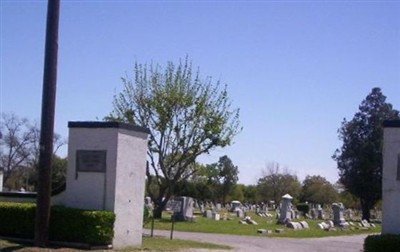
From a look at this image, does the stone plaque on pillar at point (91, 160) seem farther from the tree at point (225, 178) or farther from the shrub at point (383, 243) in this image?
the tree at point (225, 178)

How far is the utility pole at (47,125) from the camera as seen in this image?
51.6 feet

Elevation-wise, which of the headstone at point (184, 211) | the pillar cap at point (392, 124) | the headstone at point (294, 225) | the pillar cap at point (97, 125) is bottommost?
the headstone at point (294, 225)

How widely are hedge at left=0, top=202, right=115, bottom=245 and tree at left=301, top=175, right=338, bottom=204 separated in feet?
234

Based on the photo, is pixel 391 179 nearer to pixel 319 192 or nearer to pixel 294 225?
pixel 294 225

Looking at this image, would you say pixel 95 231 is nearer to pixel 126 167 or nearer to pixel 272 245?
pixel 126 167

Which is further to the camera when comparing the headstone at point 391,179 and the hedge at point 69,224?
the hedge at point 69,224

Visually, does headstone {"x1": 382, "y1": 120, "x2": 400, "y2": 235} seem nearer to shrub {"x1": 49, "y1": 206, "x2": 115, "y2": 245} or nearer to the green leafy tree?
shrub {"x1": 49, "y1": 206, "x2": 115, "y2": 245}

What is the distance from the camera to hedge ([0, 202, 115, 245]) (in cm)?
1616

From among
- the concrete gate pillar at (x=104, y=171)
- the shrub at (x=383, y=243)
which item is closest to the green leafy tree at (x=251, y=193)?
the concrete gate pillar at (x=104, y=171)

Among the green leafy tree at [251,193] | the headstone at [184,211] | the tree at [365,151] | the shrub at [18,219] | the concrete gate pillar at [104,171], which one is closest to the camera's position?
the shrub at [18,219]

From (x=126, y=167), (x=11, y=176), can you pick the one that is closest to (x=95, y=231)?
(x=126, y=167)

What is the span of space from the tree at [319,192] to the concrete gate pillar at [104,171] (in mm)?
70055

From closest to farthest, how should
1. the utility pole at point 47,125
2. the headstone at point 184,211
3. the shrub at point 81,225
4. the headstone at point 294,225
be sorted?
the utility pole at point 47,125, the shrub at point 81,225, the headstone at point 294,225, the headstone at point 184,211

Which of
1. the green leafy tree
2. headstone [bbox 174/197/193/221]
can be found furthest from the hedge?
the green leafy tree
